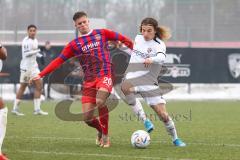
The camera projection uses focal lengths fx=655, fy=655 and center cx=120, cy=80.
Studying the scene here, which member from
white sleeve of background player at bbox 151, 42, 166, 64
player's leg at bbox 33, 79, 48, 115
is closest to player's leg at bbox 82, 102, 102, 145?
white sleeve of background player at bbox 151, 42, 166, 64

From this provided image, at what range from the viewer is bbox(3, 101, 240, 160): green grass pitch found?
869 cm

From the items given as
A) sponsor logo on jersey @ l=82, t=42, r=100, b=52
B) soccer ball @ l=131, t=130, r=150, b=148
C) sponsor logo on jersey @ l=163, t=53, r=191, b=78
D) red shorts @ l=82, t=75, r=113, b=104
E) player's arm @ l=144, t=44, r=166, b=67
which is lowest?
sponsor logo on jersey @ l=163, t=53, r=191, b=78

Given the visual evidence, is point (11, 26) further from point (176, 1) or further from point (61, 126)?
point (61, 126)

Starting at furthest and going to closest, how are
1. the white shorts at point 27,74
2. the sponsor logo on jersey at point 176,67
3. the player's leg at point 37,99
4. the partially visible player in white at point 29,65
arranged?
the sponsor logo on jersey at point 176,67 → the white shorts at point 27,74 → the partially visible player in white at point 29,65 → the player's leg at point 37,99

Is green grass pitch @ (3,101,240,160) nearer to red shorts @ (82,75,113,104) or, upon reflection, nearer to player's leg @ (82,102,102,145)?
player's leg @ (82,102,102,145)

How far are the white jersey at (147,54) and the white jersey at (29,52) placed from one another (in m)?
7.64

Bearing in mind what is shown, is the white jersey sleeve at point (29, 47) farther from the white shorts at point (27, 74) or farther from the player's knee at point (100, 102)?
the player's knee at point (100, 102)

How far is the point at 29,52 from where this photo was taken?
17.9m

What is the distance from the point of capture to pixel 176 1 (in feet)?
88.2

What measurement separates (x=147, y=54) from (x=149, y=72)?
458mm

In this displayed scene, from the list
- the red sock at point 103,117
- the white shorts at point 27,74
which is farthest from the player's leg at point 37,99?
the red sock at point 103,117

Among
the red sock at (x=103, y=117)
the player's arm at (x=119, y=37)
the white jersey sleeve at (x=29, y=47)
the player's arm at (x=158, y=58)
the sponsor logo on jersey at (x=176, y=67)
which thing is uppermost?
the player's arm at (x=119, y=37)

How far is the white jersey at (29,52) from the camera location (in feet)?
58.3

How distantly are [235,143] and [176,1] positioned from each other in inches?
680
